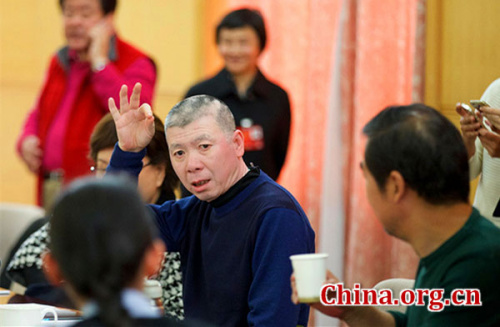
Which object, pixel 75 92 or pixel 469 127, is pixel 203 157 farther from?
pixel 75 92

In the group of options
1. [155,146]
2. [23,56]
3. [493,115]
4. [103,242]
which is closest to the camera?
[103,242]

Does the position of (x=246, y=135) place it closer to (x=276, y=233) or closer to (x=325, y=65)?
(x=325, y=65)

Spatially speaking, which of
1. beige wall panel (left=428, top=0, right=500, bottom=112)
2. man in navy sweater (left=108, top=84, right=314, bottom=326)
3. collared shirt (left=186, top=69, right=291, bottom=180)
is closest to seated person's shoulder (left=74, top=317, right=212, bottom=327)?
man in navy sweater (left=108, top=84, right=314, bottom=326)

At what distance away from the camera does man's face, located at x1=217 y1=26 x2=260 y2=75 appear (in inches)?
139

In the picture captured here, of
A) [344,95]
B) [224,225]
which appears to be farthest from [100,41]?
[224,225]

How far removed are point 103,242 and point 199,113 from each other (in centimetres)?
86

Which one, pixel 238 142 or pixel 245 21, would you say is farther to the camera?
pixel 245 21

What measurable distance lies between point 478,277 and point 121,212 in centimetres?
61

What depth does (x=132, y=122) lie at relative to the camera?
204cm

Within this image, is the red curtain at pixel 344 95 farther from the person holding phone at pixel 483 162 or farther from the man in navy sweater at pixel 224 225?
the man in navy sweater at pixel 224 225

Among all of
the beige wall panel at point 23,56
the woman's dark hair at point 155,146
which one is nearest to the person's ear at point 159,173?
the woman's dark hair at point 155,146

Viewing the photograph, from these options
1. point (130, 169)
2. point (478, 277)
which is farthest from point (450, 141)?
point (130, 169)

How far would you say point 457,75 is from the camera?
2.68 m

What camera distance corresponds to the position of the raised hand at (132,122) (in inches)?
80.0
